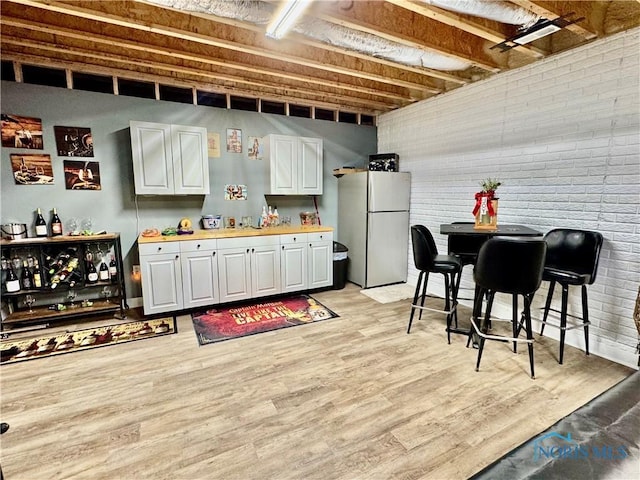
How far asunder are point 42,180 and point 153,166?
117 centimetres

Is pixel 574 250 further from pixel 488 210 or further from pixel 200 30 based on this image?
pixel 200 30

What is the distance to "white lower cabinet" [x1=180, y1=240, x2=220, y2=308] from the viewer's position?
366 centimetres

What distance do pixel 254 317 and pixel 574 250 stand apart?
3.24 meters

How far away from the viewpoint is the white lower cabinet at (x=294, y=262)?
422 cm

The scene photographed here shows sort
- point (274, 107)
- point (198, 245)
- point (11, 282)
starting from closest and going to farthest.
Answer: point (11, 282), point (198, 245), point (274, 107)

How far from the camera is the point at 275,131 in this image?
4.64 m

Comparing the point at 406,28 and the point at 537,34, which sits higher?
the point at 406,28

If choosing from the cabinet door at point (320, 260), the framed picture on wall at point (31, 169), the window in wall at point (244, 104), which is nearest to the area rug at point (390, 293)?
the cabinet door at point (320, 260)

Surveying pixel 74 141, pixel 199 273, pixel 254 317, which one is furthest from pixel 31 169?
pixel 254 317

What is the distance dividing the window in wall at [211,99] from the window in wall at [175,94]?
12 centimetres

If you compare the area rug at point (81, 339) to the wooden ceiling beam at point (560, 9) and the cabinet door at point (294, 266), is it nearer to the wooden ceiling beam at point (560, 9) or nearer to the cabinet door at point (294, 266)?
the cabinet door at point (294, 266)

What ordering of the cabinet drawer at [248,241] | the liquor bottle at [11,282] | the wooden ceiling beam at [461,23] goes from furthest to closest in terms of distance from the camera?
1. the cabinet drawer at [248,241]
2. the liquor bottle at [11,282]
3. the wooden ceiling beam at [461,23]

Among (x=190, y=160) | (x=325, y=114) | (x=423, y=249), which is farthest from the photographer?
(x=325, y=114)

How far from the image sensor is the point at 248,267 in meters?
4.00
